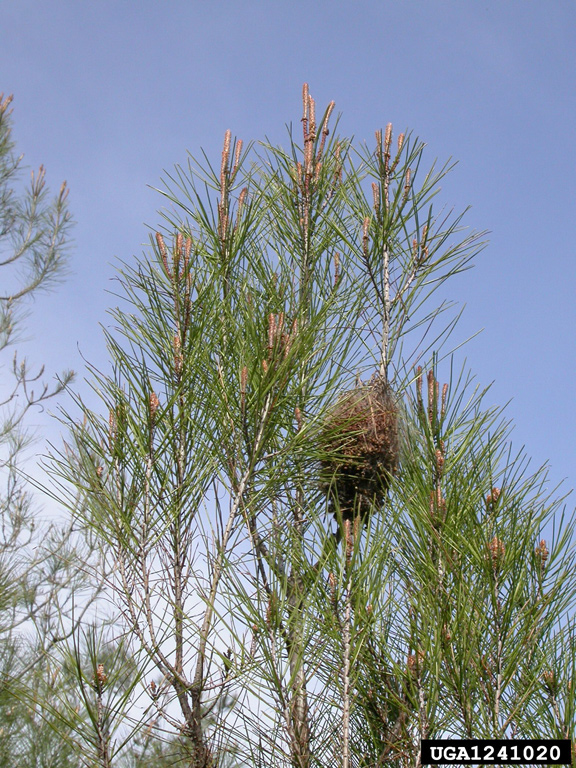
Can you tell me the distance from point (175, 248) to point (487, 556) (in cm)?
107

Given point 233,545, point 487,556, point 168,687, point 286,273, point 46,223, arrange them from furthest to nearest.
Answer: point 46,223 → point 286,273 → point 487,556 → point 233,545 → point 168,687

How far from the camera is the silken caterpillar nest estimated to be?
1.72m

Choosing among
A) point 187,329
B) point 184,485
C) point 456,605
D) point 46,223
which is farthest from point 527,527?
point 46,223

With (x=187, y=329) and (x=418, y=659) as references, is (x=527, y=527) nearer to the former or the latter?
(x=418, y=659)

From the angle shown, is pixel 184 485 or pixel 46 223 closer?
pixel 184 485

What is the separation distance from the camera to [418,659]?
1382mm

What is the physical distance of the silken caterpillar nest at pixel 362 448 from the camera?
1.72 m

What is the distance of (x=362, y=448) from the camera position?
5.70 feet

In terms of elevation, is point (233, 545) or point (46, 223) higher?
point (46, 223)

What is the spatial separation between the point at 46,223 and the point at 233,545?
454 cm

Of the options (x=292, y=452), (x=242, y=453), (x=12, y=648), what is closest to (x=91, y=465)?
(x=242, y=453)

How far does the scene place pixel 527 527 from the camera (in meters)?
1.64

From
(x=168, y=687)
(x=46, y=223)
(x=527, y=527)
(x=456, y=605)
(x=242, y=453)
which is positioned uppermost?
(x=46, y=223)

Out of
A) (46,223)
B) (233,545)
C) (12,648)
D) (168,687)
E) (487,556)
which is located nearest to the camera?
(168,687)
